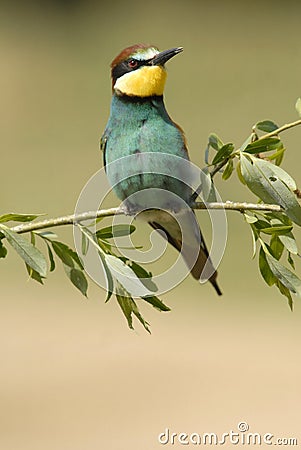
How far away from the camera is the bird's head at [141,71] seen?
146 cm

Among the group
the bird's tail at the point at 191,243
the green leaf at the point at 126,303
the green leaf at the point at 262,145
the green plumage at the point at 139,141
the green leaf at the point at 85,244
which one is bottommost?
the green leaf at the point at 126,303

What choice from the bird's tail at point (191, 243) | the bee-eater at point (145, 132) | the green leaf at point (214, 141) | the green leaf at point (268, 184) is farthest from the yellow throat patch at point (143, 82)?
the green leaf at point (268, 184)

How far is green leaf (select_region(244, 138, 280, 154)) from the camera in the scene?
39.7 inches

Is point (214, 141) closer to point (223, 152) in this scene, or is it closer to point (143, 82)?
point (223, 152)

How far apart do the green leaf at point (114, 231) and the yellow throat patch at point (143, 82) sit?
47cm

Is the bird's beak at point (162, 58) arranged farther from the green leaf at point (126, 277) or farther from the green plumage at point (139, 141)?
the green leaf at point (126, 277)

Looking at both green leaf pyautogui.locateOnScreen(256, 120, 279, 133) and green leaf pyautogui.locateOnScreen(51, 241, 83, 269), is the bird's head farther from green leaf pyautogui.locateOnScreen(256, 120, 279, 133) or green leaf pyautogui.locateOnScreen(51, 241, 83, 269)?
green leaf pyautogui.locateOnScreen(51, 241, 83, 269)

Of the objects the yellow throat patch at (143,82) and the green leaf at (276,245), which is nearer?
the green leaf at (276,245)

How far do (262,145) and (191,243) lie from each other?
452 mm

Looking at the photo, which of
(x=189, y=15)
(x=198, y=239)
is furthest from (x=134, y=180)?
(x=189, y=15)

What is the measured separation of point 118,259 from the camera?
98 centimetres

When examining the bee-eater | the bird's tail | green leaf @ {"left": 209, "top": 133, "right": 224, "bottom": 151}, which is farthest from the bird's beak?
green leaf @ {"left": 209, "top": 133, "right": 224, "bottom": 151}

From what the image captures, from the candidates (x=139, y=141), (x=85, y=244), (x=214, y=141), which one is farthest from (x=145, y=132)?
(x=85, y=244)

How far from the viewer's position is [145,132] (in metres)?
1.47
